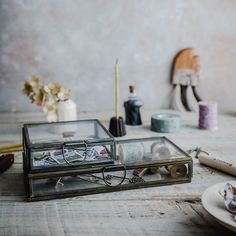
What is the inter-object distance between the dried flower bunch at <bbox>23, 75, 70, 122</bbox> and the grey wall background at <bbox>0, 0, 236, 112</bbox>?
0.30 meters

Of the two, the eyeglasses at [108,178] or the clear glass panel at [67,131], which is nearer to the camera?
the eyeglasses at [108,178]

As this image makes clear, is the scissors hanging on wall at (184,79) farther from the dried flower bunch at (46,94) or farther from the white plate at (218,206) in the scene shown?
the white plate at (218,206)

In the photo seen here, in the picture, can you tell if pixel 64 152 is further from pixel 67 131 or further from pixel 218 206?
pixel 218 206

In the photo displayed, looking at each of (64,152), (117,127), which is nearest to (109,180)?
(64,152)

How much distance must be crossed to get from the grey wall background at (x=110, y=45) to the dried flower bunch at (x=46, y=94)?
0.30 meters

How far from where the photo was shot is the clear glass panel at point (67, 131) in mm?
1031

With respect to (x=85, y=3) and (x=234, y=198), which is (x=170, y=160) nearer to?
(x=234, y=198)

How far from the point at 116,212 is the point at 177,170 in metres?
0.21

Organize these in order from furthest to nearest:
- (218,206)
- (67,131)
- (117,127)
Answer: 1. (117,127)
2. (67,131)
3. (218,206)

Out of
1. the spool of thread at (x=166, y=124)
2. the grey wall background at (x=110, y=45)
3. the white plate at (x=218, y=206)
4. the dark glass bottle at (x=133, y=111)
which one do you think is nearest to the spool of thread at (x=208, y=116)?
the spool of thread at (x=166, y=124)

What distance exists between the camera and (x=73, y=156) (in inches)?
37.4

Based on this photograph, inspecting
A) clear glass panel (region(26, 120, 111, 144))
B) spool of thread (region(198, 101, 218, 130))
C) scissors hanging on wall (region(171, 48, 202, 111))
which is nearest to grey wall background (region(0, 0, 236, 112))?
scissors hanging on wall (region(171, 48, 202, 111))

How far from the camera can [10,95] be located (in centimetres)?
166

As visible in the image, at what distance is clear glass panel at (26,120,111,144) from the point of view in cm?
103
